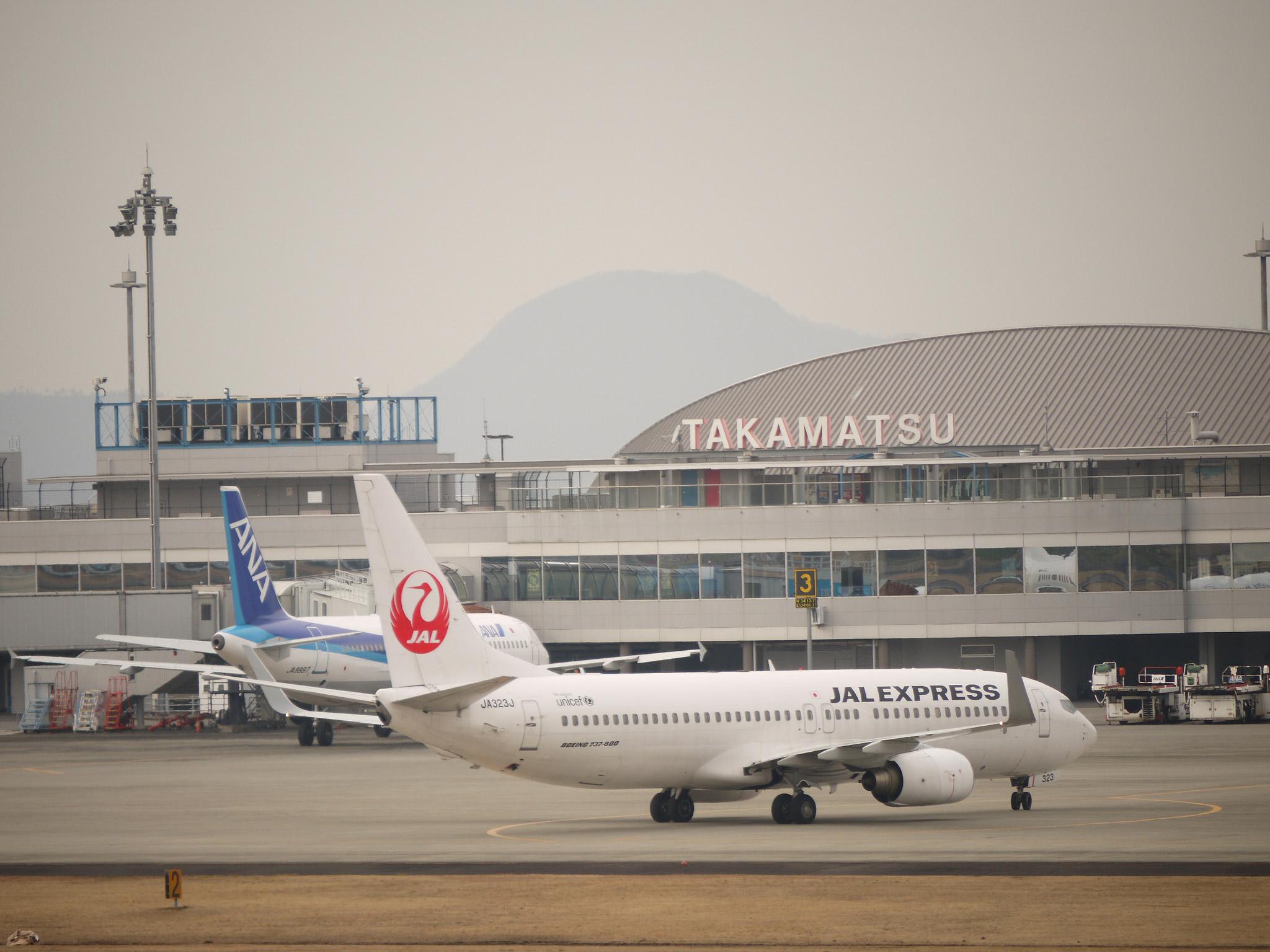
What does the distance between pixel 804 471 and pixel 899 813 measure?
53.1 metres

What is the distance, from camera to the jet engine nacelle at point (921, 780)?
36.8m

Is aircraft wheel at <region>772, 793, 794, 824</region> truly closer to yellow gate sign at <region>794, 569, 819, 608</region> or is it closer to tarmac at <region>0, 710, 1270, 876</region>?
tarmac at <region>0, 710, 1270, 876</region>

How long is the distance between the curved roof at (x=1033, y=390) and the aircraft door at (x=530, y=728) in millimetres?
76383

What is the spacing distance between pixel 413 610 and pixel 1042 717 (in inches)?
614

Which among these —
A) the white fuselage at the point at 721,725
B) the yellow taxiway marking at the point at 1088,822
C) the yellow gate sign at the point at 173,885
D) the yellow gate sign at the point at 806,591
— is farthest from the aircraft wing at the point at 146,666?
the yellow gate sign at the point at 173,885

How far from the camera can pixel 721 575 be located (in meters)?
91.4

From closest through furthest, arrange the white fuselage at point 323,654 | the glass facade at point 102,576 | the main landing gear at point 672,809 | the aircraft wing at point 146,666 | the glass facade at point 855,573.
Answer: the main landing gear at point 672,809 → the aircraft wing at point 146,666 → the white fuselage at point 323,654 → the glass facade at point 855,573 → the glass facade at point 102,576

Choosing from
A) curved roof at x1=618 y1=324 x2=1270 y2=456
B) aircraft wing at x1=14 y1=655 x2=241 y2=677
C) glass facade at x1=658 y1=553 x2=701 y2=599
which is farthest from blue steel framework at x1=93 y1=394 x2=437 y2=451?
aircraft wing at x1=14 y1=655 x2=241 y2=677

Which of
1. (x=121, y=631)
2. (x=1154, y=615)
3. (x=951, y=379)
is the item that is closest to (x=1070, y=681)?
(x=1154, y=615)

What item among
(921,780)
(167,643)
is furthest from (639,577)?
(921,780)

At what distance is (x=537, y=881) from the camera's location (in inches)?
1132

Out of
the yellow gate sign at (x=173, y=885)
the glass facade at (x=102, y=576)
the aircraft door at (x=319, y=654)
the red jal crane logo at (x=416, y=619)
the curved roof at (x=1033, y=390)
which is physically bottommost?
the yellow gate sign at (x=173, y=885)

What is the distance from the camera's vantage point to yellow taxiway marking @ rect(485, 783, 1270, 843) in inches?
1417

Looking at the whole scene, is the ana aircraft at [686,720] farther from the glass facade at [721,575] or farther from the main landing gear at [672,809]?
the glass facade at [721,575]
